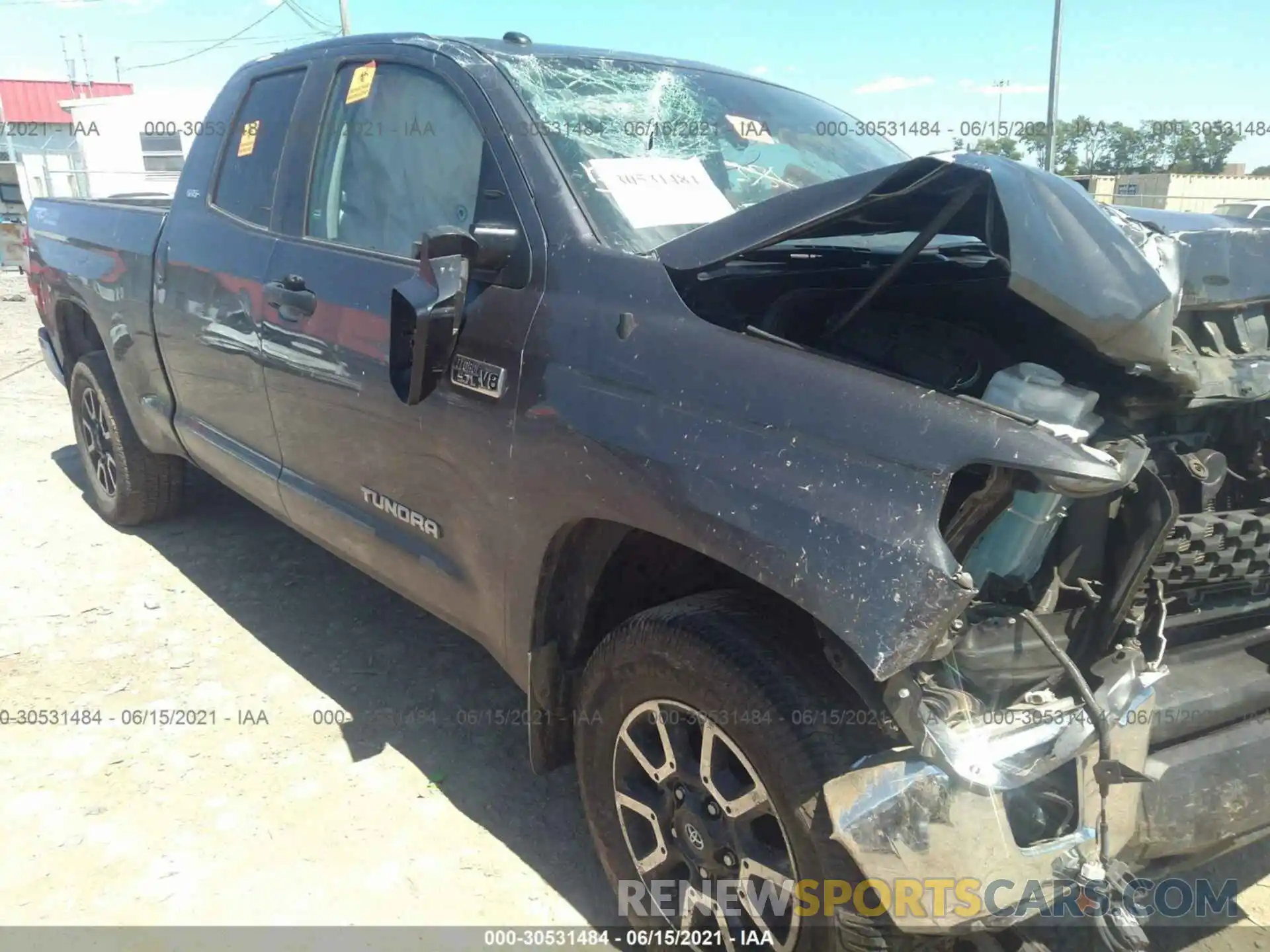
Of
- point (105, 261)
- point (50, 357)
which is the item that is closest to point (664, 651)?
point (105, 261)

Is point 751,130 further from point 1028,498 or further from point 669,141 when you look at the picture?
point 1028,498

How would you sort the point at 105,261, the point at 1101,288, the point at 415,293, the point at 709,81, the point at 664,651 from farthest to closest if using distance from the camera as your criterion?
the point at 105,261 → the point at 709,81 → the point at 415,293 → the point at 664,651 → the point at 1101,288

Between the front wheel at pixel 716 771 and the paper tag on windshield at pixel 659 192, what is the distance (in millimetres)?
932

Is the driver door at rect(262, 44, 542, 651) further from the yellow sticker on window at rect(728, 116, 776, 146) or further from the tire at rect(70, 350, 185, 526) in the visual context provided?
the tire at rect(70, 350, 185, 526)

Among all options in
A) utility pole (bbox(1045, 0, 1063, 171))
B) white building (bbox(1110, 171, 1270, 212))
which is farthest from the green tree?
utility pole (bbox(1045, 0, 1063, 171))

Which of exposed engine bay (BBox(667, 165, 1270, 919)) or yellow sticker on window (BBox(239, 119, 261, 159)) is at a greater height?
yellow sticker on window (BBox(239, 119, 261, 159))

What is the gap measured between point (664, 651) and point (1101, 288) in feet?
3.42

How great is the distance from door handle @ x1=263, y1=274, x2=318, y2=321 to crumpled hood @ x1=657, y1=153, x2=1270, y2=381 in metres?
1.37

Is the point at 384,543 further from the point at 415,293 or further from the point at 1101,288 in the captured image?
the point at 1101,288

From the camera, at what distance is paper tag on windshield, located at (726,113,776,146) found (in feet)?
9.31

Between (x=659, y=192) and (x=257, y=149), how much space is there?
1808 mm

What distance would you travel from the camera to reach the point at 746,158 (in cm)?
274

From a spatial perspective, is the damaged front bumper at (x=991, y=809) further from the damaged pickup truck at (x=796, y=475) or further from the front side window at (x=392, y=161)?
the front side window at (x=392, y=161)

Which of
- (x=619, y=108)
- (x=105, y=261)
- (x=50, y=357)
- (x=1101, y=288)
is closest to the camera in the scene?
(x=1101, y=288)
